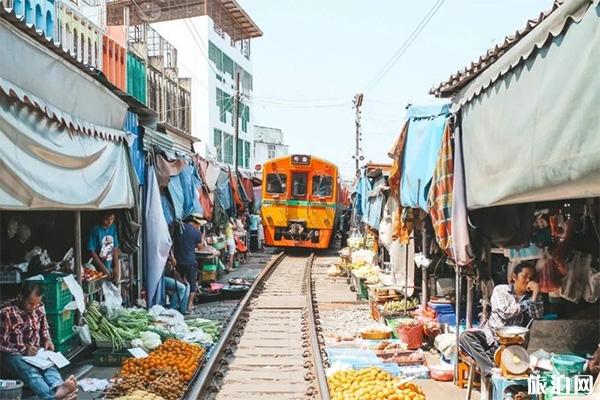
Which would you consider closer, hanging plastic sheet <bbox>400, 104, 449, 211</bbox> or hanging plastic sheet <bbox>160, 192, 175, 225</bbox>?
hanging plastic sheet <bbox>400, 104, 449, 211</bbox>

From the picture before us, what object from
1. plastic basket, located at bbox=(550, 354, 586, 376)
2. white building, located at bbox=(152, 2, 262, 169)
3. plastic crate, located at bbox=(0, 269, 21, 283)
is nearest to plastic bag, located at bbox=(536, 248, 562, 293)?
plastic basket, located at bbox=(550, 354, 586, 376)

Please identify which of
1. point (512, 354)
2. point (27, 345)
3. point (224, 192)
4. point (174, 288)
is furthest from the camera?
point (224, 192)

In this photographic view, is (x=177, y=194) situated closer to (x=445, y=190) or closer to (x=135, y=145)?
(x=135, y=145)

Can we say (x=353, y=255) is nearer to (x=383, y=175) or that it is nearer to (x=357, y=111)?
(x=383, y=175)

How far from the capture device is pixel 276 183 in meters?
23.5

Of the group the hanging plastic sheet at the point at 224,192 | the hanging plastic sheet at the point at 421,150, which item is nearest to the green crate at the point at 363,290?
A: the hanging plastic sheet at the point at 421,150

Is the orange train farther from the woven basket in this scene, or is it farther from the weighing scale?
the weighing scale

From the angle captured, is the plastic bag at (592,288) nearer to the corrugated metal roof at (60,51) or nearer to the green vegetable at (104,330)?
the green vegetable at (104,330)

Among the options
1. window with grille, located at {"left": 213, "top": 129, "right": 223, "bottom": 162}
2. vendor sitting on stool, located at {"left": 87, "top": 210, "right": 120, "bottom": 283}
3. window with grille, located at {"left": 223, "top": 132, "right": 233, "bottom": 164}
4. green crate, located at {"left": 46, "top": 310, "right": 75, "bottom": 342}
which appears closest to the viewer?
green crate, located at {"left": 46, "top": 310, "right": 75, "bottom": 342}

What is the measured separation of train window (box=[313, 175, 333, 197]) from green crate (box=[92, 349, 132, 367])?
15.8m

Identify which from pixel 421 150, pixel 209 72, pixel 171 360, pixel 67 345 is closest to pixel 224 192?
pixel 67 345

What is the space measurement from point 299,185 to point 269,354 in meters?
14.5

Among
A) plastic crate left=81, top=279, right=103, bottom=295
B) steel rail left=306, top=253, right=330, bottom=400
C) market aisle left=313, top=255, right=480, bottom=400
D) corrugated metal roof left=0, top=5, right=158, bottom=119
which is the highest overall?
corrugated metal roof left=0, top=5, right=158, bottom=119

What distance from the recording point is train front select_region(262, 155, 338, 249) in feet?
76.2
